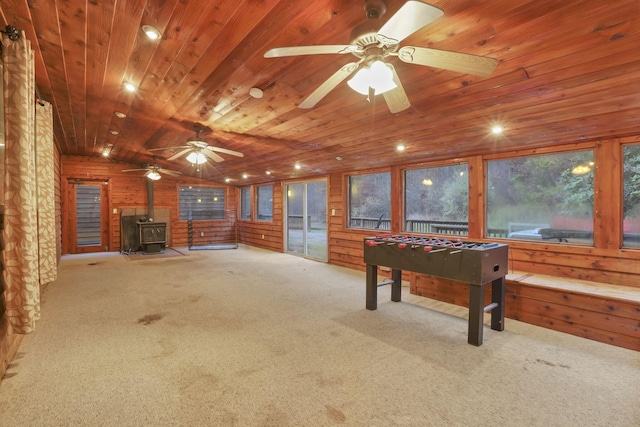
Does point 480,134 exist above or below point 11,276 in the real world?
above

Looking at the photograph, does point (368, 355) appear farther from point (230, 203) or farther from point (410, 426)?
point (230, 203)

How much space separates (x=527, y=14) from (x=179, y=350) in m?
3.45

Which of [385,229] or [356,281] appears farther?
[385,229]

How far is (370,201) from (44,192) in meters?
4.84

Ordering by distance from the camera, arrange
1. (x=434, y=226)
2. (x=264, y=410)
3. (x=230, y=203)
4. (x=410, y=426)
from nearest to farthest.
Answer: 1. (x=410, y=426)
2. (x=264, y=410)
3. (x=434, y=226)
4. (x=230, y=203)

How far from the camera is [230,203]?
10320 mm

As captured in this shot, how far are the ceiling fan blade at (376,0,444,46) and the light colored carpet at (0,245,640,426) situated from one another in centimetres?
210

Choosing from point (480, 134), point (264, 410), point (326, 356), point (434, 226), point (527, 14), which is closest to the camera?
point (527, 14)

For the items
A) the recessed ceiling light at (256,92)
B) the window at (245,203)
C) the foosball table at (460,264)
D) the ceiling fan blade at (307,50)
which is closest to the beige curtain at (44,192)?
the recessed ceiling light at (256,92)

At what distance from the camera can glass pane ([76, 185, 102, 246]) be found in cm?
817

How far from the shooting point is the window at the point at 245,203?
32.8 feet

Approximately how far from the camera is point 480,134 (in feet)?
11.6

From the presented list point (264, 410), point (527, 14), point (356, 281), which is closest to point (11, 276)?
point (264, 410)

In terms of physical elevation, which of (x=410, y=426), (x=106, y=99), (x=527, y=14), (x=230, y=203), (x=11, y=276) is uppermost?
(x=106, y=99)
